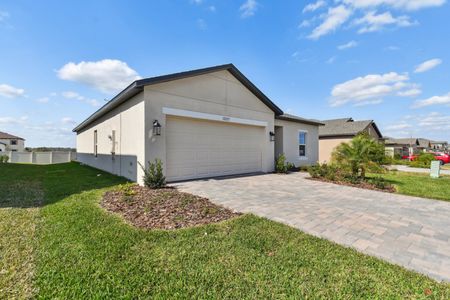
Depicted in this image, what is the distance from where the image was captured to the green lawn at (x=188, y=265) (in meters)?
2.12

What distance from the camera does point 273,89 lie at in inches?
585

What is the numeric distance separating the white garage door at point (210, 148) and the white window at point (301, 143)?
4100 mm

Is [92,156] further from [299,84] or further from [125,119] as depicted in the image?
[299,84]

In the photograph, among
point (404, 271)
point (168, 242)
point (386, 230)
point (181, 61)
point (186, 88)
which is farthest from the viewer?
point (181, 61)

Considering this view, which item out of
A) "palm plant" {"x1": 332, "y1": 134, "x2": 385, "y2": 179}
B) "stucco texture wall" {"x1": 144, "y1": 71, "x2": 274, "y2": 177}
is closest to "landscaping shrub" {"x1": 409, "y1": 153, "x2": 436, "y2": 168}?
"palm plant" {"x1": 332, "y1": 134, "x2": 385, "y2": 179}

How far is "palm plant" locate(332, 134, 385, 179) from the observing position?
8.67 metres

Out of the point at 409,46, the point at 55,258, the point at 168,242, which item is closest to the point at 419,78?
the point at 409,46

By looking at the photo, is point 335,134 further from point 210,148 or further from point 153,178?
point 153,178

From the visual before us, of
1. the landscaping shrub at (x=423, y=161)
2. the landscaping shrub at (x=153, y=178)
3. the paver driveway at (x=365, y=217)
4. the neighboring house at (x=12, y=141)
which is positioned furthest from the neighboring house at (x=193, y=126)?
the neighboring house at (x=12, y=141)

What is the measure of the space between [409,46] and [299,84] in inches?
248

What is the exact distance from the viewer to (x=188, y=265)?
2551 millimetres

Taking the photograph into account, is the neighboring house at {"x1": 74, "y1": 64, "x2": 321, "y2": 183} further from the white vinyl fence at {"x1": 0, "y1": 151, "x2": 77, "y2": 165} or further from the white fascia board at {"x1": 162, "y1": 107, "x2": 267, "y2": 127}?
the white vinyl fence at {"x1": 0, "y1": 151, "x2": 77, "y2": 165}

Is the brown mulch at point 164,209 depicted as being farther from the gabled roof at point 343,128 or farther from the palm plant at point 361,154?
the gabled roof at point 343,128

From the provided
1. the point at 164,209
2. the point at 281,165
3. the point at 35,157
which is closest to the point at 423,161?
the point at 281,165
